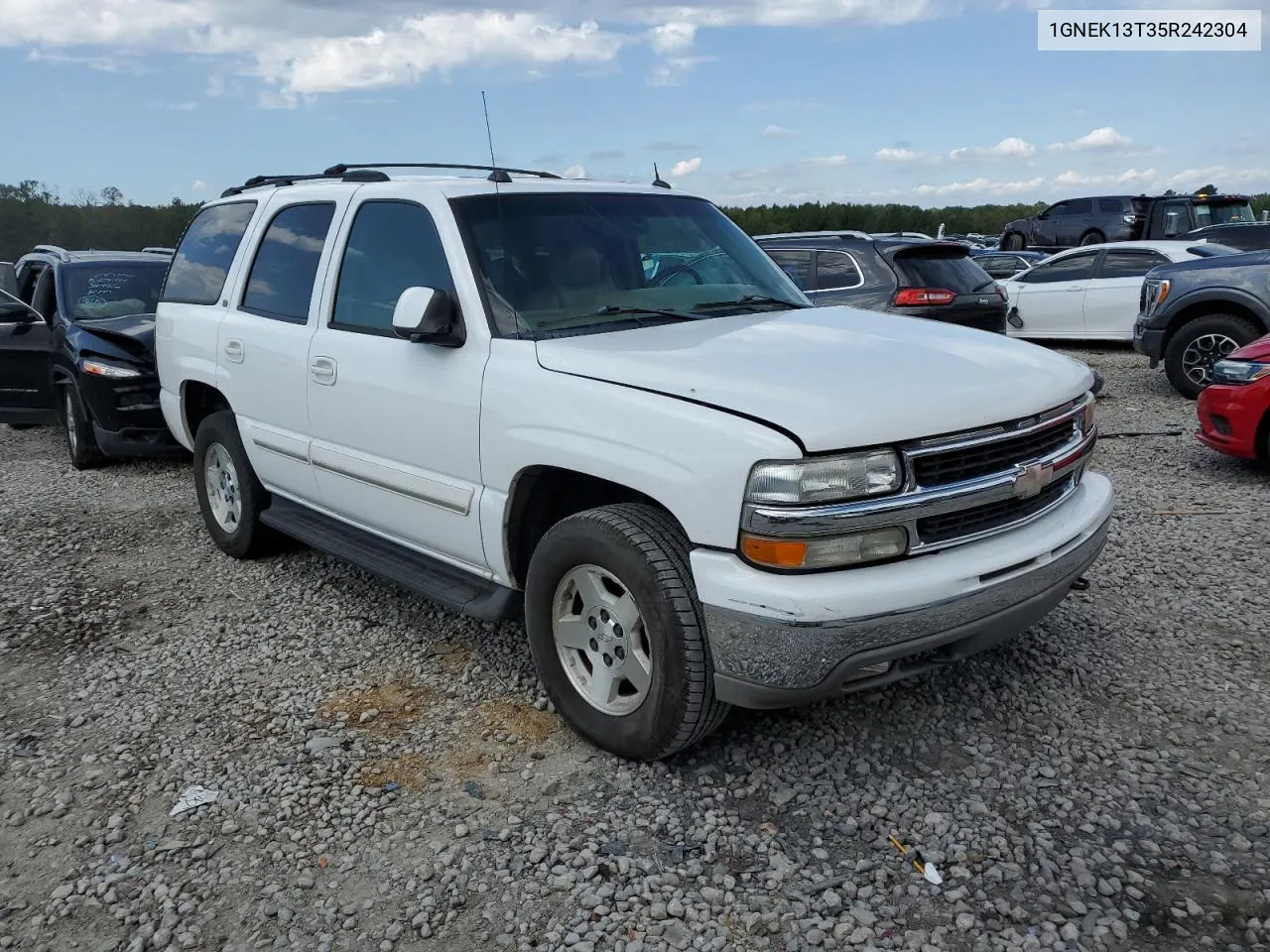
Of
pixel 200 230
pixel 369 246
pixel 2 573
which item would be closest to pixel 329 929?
pixel 369 246

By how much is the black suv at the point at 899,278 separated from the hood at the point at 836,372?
16.3ft

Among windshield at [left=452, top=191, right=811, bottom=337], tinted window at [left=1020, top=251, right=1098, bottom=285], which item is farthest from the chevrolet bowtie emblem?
tinted window at [left=1020, top=251, right=1098, bottom=285]

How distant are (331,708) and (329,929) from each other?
4.22 ft

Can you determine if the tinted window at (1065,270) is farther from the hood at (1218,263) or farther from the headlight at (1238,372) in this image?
the headlight at (1238,372)

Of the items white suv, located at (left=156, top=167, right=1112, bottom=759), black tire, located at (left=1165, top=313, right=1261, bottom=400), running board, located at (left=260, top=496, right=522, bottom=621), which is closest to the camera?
white suv, located at (left=156, top=167, right=1112, bottom=759)

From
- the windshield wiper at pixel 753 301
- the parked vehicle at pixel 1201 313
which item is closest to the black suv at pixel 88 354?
the windshield wiper at pixel 753 301

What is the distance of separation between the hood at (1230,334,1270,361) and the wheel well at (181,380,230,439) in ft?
20.9

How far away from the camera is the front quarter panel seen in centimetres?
271

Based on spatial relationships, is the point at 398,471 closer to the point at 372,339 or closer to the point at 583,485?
the point at 372,339

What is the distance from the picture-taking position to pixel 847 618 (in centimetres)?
264

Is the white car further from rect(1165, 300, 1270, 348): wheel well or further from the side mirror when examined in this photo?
the side mirror

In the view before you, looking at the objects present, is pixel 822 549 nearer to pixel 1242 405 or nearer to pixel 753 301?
pixel 753 301

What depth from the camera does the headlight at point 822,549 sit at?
2676 millimetres

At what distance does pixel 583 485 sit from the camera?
3.51m
